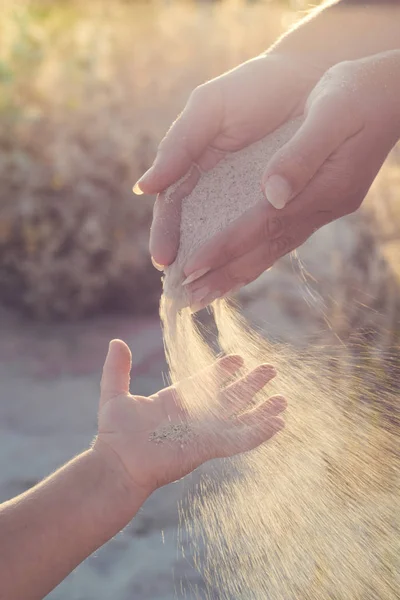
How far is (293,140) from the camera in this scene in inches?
67.3

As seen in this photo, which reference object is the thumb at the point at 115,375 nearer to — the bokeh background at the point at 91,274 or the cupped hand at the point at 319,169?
the cupped hand at the point at 319,169

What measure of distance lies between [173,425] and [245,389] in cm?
21

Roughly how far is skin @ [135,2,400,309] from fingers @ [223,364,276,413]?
0.23 metres

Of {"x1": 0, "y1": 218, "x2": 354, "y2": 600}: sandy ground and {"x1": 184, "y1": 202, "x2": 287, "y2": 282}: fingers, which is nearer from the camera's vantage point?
{"x1": 184, "y1": 202, "x2": 287, "y2": 282}: fingers

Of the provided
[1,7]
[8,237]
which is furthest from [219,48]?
[8,237]

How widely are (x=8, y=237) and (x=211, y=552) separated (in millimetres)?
1963

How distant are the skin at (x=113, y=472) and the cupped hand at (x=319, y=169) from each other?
263mm

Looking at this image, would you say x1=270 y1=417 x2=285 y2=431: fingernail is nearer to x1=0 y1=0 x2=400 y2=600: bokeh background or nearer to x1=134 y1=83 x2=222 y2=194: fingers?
x1=134 y1=83 x2=222 y2=194: fingers

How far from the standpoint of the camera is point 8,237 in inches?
144

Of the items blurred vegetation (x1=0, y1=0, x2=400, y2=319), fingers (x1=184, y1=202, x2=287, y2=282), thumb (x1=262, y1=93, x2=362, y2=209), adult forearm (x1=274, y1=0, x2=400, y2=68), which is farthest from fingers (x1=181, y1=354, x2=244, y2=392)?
blurred vegetation (x1=0, y1=0, x2=400, y2=319)

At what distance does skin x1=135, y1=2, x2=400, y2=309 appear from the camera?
70.0 inches

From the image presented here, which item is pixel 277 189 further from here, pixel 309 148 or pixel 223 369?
pixel 223 369

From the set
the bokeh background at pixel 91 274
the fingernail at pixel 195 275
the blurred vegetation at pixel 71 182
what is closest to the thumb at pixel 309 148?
the fingernail at pixel 195 275

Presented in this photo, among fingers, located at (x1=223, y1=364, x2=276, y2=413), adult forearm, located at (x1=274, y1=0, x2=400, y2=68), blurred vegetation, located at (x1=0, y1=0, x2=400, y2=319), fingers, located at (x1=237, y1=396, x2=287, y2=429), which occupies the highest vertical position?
blurred vegetation, located at (x1=0, y1=0, x2=400, y2=319)
